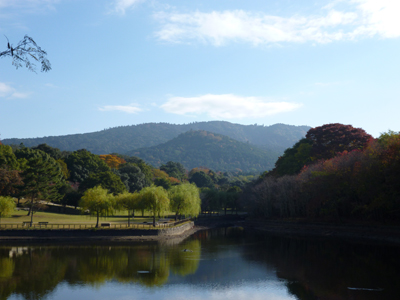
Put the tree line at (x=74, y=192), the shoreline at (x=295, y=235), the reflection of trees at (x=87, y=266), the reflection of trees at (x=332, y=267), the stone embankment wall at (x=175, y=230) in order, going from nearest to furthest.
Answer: the reflection of trees at (x=332, y=267) → the reflection of trees at (x=87, y=266) → the shoreline at (x=295, y=235) → the stone embankment wall at (x=175, y=230) → the tree line at (x=74, y=192)

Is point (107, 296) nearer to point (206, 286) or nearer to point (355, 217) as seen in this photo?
point (206, 286)

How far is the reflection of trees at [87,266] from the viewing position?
1025 inches

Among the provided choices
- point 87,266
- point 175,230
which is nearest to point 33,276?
point 87,266

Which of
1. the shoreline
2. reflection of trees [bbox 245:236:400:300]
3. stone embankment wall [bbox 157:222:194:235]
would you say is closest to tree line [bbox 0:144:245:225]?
stone embankment wall [bbox 157:222:194:235]

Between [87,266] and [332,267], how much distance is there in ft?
73.0

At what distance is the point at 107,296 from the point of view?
23.2 m

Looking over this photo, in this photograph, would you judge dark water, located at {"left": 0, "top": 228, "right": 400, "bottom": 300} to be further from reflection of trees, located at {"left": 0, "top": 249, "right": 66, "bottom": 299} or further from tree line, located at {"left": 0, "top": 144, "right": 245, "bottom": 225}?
tree line, located at {"left": 0, "top": 144, "right": 245, "bottom": 225}

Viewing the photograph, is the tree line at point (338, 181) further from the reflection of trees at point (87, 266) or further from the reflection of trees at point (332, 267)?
the reflection of trees at point (87, 266)

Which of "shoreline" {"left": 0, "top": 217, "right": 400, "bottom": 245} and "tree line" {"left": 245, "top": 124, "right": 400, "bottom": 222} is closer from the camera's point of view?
"tree line" {"left": 245, "top": 124, "right": 400, "bottom": 222}

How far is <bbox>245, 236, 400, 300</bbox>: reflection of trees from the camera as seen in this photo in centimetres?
2369

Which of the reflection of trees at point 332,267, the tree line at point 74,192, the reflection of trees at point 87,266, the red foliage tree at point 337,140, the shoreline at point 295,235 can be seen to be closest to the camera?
the reflection of trees at point 332,267

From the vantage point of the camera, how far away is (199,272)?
2997 centimetres

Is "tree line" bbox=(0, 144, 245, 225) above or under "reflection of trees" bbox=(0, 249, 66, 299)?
above

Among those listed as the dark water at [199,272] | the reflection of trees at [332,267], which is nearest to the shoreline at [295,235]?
the dark water at [199,272]
